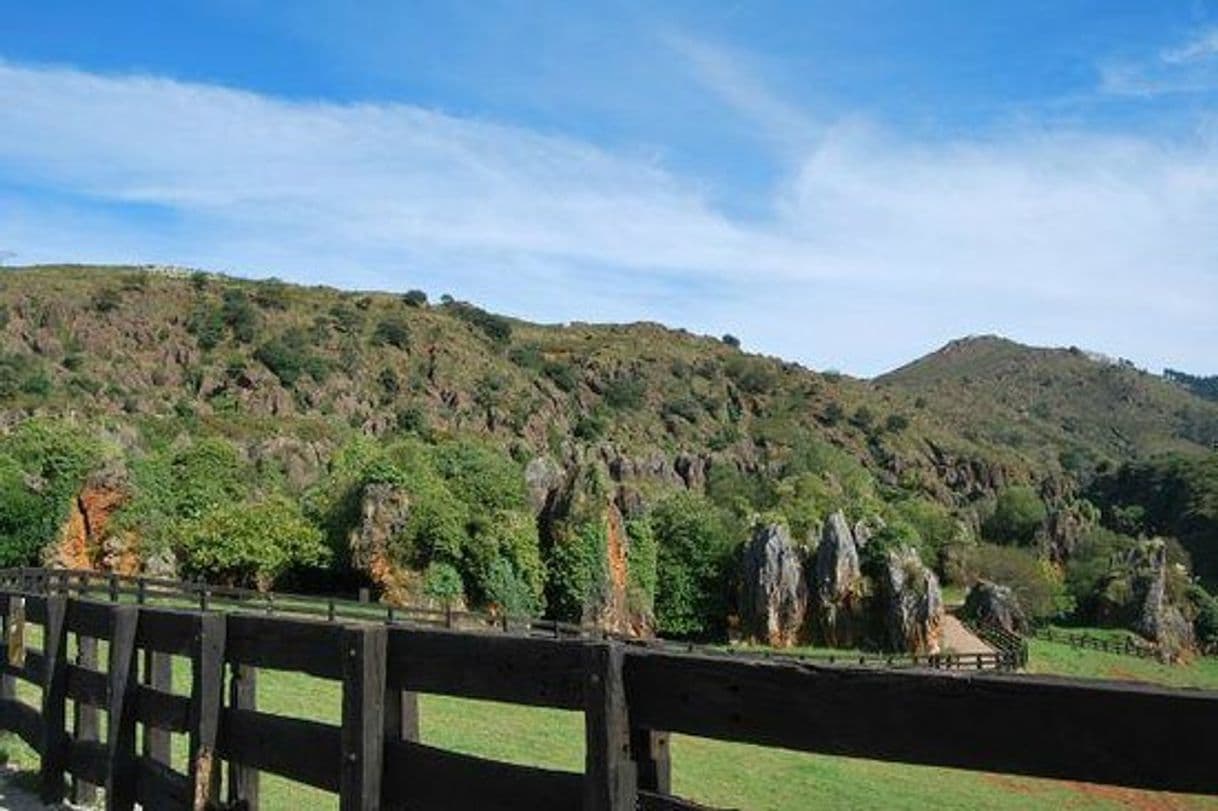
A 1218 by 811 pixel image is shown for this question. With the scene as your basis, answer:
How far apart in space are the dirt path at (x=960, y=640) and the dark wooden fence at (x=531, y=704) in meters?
57.1

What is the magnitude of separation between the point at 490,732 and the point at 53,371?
11977cm

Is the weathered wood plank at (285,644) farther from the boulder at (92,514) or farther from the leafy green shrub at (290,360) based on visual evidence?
the leafy green shrub at (290,360)

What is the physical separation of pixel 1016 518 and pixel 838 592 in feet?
280

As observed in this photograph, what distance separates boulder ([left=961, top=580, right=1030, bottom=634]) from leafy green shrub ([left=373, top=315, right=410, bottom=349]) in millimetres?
113443

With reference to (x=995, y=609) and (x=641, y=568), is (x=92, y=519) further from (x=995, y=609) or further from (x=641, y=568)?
(x=995, y=609)

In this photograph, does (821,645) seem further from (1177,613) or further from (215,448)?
(1177,613)

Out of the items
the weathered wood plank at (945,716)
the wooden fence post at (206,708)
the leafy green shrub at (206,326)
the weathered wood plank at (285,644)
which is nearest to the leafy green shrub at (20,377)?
the leafy green shrub at (206,326)

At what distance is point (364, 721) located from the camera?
596 cm

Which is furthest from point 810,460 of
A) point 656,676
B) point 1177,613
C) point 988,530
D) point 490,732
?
point 656,676

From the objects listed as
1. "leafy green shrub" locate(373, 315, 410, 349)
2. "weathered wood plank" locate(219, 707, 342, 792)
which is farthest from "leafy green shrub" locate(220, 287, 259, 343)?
"weathered wood plank" locate(219, 707, 342, 792)

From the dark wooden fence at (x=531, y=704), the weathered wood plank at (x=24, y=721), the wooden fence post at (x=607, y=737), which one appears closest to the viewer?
the dark wooden fence at (x=531, y=704)

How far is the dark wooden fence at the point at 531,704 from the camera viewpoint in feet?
11.9

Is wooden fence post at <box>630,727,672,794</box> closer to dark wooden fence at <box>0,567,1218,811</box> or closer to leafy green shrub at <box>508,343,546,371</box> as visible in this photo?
dark wooden fence at <box>0,567,1218,811</box>

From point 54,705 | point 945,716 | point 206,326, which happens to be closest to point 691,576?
point 54,705
